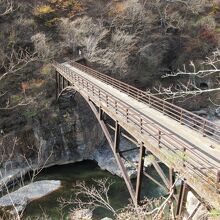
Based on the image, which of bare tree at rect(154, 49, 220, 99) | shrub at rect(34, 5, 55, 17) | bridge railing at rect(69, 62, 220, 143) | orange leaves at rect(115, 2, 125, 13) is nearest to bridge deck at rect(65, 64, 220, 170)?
bridge railing at rect(69, 62, 220, 143)

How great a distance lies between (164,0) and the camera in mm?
43031

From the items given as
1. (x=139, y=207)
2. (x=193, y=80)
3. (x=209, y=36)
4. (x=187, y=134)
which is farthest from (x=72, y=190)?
(x=209, y=36)

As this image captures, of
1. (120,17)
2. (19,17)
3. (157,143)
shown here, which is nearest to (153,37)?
(120,17)

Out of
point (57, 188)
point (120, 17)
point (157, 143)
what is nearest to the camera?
point (157, 143)

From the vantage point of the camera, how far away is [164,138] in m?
10.4

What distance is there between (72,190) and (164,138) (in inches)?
561

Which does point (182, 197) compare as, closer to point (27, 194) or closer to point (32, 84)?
point (27, 194)

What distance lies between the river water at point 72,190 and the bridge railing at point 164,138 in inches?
261

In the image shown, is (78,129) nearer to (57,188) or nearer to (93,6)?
(57,188)

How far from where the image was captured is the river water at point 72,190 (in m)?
20.1

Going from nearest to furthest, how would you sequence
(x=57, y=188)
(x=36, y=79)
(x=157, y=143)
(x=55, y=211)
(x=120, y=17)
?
(x=157, y=143) < (x=55, y=211) < (x=57, y=188) < (x=36, y=79) < (x=120, y=17)

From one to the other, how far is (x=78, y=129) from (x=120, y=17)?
568 inches

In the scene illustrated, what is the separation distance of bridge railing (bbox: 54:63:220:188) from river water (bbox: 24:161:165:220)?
6.64 metres

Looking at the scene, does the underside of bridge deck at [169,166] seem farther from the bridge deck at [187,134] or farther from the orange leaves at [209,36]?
the orange leaves at [209,36]
